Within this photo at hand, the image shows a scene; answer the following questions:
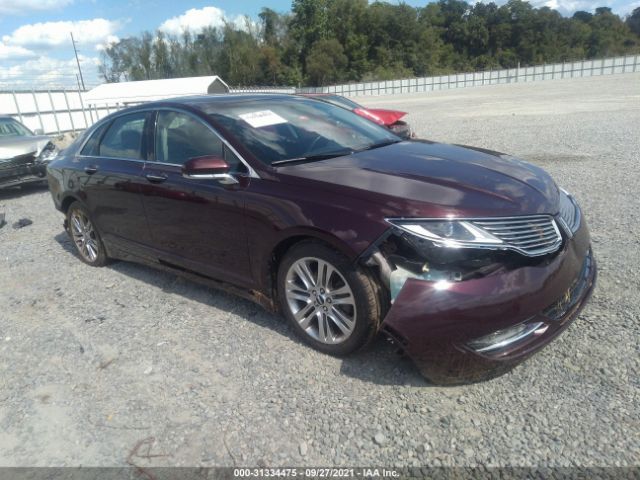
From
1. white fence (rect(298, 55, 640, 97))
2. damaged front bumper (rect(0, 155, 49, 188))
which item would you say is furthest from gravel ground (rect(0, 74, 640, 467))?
white fence (rect(298, 55, 640, 97))

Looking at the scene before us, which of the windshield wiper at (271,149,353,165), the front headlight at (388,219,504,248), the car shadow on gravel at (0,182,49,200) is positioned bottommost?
the car shadow on gravel at (0,182,49,200)

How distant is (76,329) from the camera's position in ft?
13.1

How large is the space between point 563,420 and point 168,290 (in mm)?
3381

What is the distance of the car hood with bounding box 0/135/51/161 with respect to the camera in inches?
359

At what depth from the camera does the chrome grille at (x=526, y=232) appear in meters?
2.70

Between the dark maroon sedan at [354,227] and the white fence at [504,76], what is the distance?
5374 centimetres

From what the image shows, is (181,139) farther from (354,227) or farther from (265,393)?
(265,393)

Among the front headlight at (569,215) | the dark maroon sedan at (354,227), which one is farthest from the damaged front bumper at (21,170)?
the front headlight at (569,215)

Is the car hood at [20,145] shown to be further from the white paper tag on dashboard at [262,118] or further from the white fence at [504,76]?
the white fence at [504,76]

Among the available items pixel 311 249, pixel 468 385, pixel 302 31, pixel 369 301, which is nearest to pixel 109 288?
pixel 311 249

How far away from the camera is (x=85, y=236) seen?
17.7 feet

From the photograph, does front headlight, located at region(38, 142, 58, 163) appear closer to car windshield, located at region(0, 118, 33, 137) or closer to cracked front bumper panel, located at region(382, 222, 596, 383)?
car windshield, located at region(0, 118, 33, 137)

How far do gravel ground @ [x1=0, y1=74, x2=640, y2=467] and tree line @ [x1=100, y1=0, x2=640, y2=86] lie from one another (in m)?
89.1

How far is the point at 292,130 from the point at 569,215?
205 centimetres
